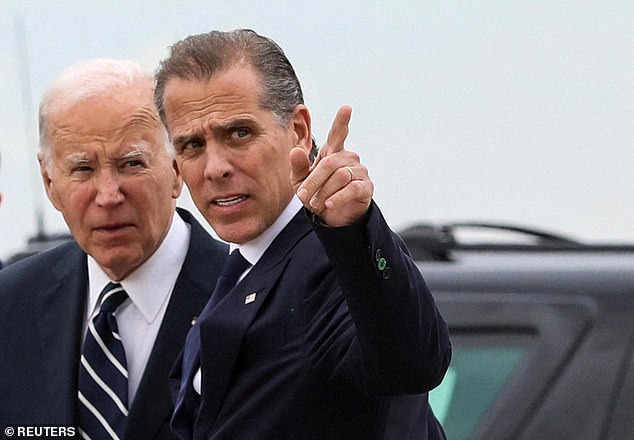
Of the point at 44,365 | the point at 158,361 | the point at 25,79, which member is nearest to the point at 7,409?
the point at 44,365

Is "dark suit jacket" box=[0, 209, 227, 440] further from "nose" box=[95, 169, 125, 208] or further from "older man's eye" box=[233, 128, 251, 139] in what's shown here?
"older man's eye" box=[233, 128, 251, 139]

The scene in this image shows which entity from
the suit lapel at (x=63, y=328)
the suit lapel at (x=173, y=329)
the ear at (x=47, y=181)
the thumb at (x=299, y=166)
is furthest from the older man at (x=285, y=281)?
the ear at (x=47, y=181)

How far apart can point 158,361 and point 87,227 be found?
0.33 m

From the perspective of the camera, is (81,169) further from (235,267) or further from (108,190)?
(235,267)

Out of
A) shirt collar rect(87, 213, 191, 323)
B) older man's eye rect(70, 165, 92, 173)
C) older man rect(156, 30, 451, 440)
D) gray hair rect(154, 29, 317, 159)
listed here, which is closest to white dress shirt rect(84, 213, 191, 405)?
shirt collar rect(87, 213, 191, 323)

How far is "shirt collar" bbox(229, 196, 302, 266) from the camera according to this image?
282 centimetres

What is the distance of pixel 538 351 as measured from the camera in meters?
3.63

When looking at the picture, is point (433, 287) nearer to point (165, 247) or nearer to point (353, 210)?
point (165, 247)

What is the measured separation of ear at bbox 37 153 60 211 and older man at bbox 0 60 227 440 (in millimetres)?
20

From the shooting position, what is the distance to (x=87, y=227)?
343 centimetres

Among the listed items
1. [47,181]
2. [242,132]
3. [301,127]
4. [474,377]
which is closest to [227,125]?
[242,132]

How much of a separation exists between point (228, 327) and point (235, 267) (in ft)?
0.61

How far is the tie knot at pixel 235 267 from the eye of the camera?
9.36ft

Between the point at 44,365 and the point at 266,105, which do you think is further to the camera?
the point at 44,365
